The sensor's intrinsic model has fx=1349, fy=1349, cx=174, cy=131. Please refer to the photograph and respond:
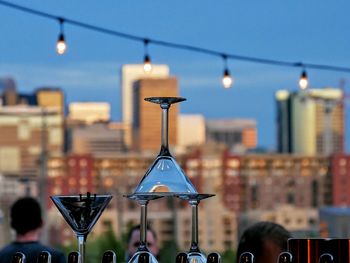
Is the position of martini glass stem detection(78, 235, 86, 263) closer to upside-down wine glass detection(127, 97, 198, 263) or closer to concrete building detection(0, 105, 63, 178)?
upside-down wine glass detection(127, 97, 198, 263)

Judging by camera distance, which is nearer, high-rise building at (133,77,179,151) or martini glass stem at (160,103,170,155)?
martini glass stem at (160,103,170,155)

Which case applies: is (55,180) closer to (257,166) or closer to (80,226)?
(257,166)

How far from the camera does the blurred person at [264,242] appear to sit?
2.45 m

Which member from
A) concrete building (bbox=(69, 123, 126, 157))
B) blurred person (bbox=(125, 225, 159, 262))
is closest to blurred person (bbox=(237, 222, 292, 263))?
blurred person (bbox=(125, 225, 159, 262))

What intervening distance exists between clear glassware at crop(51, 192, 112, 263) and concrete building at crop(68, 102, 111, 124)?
78602mm

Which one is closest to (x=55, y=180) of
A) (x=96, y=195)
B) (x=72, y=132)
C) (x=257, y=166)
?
(x=72, y=132)

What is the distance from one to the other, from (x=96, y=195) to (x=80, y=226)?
1.9 inches

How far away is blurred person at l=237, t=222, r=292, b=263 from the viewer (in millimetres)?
2451

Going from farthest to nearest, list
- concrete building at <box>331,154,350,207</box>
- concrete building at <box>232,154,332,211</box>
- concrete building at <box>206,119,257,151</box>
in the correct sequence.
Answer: concrete building at <box>206,119,257,151</box>
concrete building at <box>232,154,332,211</box>
concrete building at <box>331,154,350,207</box>

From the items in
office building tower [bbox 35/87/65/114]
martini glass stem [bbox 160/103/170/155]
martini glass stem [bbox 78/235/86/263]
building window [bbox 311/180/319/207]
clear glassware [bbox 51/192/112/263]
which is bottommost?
martini glass stem [bbox 78/235/86/263]

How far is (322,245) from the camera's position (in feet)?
4.95

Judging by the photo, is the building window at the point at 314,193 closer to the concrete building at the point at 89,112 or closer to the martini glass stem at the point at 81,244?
the concrete building at the point at 89,112

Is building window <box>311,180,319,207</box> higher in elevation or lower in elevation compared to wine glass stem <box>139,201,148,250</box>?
higher

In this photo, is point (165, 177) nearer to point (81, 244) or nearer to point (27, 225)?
point (81, 244)
